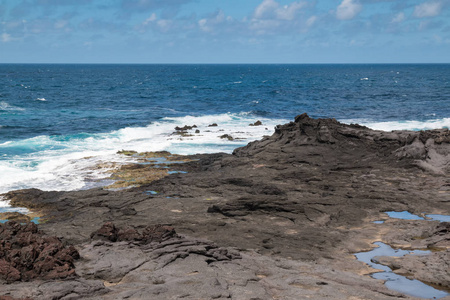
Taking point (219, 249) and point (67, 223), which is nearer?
point (219, 249)

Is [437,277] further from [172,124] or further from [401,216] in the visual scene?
[172,124]

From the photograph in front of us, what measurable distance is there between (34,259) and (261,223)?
7634 millimetres

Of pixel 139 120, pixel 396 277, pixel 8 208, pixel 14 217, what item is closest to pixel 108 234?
pixel 14 217

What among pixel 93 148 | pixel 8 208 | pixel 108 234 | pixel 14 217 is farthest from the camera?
pixel 93 148

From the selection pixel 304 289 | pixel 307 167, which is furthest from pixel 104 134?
pixel 304 289

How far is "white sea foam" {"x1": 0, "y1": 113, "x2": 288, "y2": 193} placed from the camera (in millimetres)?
24359

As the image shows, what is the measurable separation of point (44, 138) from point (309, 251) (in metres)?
30.1

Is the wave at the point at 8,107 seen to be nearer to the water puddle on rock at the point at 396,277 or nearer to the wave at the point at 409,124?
the wave at the point at 409,124

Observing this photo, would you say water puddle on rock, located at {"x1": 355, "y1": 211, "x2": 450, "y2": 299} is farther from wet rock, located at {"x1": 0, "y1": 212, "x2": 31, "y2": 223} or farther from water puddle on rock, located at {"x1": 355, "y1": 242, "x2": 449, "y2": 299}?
wet rock, located at {"x1": 0, "y1": 212, "x2": 31, "y2": 223}

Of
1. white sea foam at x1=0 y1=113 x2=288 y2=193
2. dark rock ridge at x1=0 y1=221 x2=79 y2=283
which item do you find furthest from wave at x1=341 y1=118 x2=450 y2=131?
dark rock ridge at x1=0 y1=221 x2=79 y2=283

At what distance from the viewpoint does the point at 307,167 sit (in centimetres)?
2369

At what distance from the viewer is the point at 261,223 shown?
16062 mm

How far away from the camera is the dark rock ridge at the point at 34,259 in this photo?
33.4 ft

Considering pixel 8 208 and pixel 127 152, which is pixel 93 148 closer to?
pixel 127 152
